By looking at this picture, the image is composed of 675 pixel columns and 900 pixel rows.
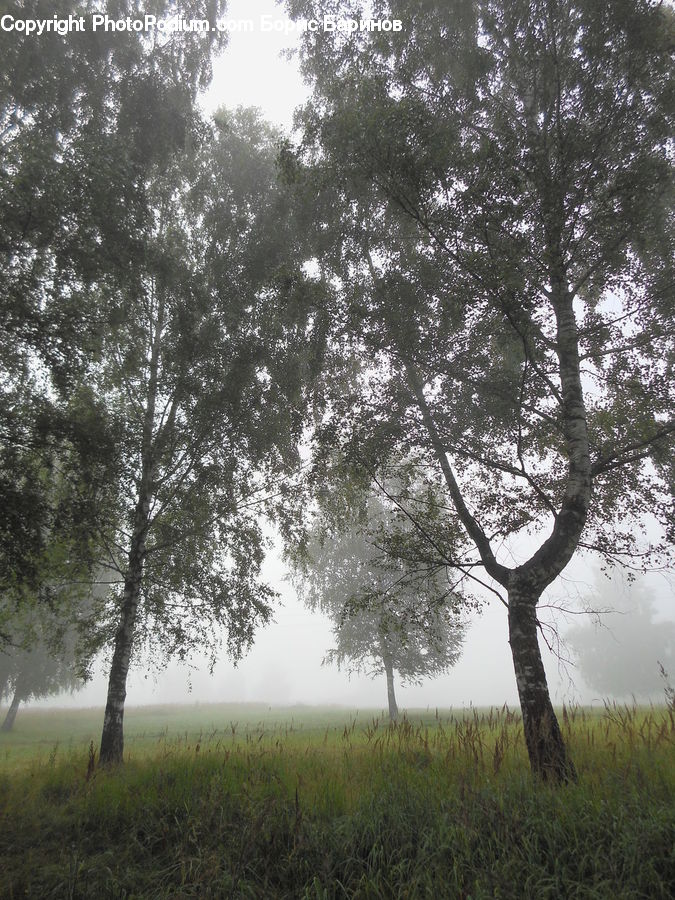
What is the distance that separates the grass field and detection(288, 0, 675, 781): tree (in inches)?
40.4

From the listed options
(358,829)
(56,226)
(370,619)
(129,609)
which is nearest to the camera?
(358,829)

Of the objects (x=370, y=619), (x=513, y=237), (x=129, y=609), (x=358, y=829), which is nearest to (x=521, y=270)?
(x=513, y=237)

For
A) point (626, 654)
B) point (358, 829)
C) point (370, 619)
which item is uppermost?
point (370, 619)

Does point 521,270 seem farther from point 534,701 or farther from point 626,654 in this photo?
point 626,654

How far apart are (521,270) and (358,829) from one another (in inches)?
283

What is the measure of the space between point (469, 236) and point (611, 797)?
7332mm

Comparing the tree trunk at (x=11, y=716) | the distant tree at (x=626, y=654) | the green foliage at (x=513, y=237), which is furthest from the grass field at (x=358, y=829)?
the distant tree at (x=626, y=654)

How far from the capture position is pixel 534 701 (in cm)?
547

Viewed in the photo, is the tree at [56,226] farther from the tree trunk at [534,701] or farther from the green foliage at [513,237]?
the tree trunk at [534,701]

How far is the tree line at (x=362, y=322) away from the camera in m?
6.25

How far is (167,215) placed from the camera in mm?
12141

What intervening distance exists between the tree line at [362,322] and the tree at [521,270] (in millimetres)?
59

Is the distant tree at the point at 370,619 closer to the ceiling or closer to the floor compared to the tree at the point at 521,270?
closer to the floor

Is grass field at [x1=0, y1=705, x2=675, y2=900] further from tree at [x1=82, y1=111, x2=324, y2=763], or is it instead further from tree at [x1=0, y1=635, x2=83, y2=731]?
tree at [x1=0, y1=635, x2=83, y2=731]
